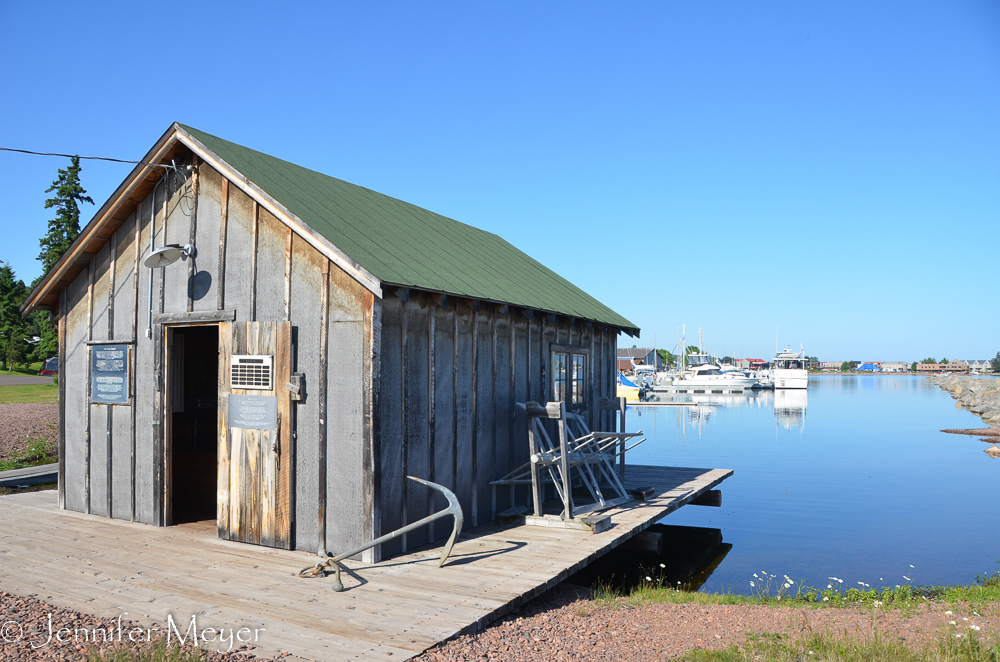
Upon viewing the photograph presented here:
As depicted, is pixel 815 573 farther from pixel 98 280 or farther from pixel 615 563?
pixel 98 280

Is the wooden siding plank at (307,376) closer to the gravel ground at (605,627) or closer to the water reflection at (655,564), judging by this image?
the gravel ground at (605,627)

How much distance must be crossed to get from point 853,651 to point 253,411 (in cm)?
703

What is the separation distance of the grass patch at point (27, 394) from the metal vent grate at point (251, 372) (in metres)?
23.2

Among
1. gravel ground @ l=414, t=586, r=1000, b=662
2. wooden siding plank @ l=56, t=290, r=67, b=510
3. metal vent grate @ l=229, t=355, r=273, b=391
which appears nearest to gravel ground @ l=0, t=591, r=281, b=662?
gravel ground @ l=414, t=586, r=1000, b=662

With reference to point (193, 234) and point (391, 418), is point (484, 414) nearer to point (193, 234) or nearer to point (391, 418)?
point (391, 418)

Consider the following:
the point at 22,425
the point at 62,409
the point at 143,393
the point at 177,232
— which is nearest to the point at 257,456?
the point at 143,393

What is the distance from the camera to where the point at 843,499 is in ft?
64.3

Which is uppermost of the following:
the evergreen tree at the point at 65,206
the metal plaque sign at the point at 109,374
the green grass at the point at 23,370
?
the evergreen tree at the point at 65,206

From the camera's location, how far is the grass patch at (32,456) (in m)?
17.6

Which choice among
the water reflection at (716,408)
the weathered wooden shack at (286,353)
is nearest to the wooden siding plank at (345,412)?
the weathered wooden shack at (286,353)

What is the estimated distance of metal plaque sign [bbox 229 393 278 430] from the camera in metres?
8.96

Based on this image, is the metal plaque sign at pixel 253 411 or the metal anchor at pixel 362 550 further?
the metal plaque sign at pixel 253 411

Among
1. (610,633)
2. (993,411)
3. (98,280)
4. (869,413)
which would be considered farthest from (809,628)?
(869,413)

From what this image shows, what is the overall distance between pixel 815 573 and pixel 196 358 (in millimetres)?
11714
